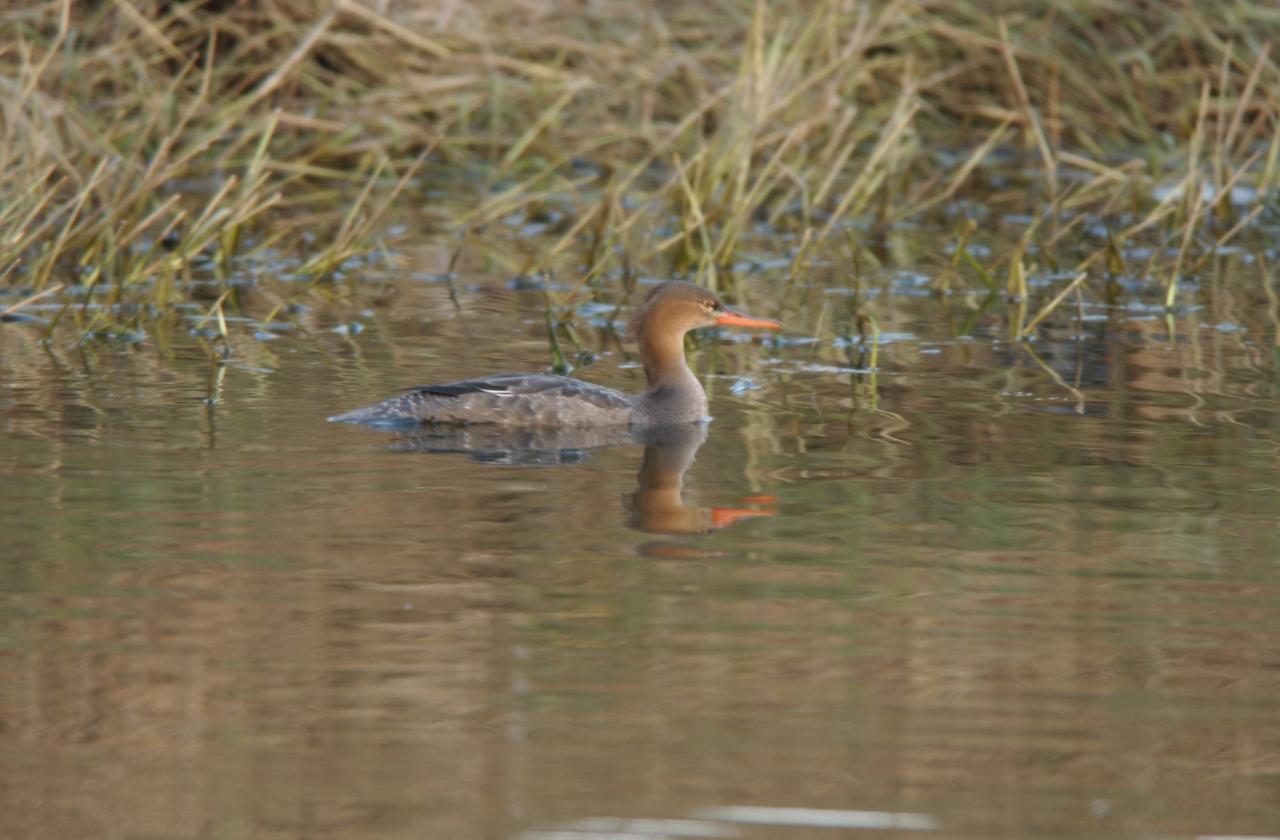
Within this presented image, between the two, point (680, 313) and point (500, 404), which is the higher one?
point (680, 313)

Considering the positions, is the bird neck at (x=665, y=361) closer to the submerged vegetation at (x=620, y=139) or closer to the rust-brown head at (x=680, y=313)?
the rust-brown head at (x=680, y=313)

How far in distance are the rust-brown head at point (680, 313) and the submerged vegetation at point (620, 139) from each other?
1652 mm

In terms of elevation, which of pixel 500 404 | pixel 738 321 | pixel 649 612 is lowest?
pixel 649 612

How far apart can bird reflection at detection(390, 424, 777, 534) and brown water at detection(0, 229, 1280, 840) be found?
0.03 metres

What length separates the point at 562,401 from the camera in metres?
8.09

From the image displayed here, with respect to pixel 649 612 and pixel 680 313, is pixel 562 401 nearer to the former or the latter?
pixel 680 313

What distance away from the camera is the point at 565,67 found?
15.7 m

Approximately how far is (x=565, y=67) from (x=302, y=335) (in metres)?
6.22

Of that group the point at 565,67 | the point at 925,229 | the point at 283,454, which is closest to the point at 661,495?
the point at 283,454

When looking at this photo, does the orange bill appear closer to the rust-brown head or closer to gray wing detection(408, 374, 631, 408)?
the rust-brown head

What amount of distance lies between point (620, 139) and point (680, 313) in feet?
18.3

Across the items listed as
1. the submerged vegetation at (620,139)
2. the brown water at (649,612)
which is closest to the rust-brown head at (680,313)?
the brown water at (649,612)

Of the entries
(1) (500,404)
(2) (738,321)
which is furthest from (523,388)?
(2) (738,321)

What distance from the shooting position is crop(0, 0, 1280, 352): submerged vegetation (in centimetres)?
1109
